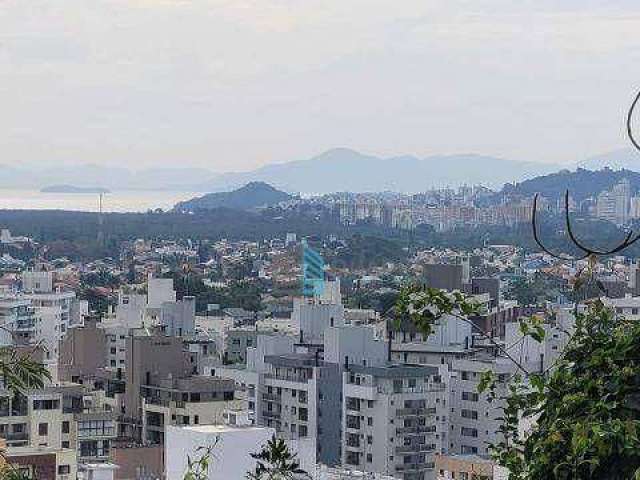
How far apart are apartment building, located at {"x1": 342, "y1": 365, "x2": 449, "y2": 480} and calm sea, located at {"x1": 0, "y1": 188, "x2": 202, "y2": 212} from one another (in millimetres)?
94340

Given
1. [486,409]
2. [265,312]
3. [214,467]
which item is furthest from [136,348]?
[265,312]

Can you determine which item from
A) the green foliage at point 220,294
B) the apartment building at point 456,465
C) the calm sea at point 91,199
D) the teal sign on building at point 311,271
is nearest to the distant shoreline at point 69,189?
the calm sea at point 91,199

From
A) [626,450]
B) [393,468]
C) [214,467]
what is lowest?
[393,468]

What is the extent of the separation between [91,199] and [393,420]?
113003 mm

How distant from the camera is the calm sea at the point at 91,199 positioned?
118 metres

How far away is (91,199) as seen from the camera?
13100 cm

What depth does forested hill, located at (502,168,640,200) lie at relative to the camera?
90.0 metres

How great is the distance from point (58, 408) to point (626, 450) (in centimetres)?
1497

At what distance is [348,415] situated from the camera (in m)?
19.5

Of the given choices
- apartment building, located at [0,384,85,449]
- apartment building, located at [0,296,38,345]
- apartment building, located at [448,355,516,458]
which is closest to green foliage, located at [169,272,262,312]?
apartment building, located at [0,296,38,345]

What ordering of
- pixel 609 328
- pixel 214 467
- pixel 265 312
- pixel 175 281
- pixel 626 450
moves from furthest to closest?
pixel 175 281, pixel 265 312, pixel 214 467, pixel 609 328, pixel 626 450

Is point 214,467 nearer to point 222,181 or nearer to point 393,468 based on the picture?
point 393,468

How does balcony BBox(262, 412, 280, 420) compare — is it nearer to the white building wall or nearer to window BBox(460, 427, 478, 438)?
window BBox(460, 427, 478, 438)

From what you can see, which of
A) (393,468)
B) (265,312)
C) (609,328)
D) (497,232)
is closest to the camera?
(609,328)
